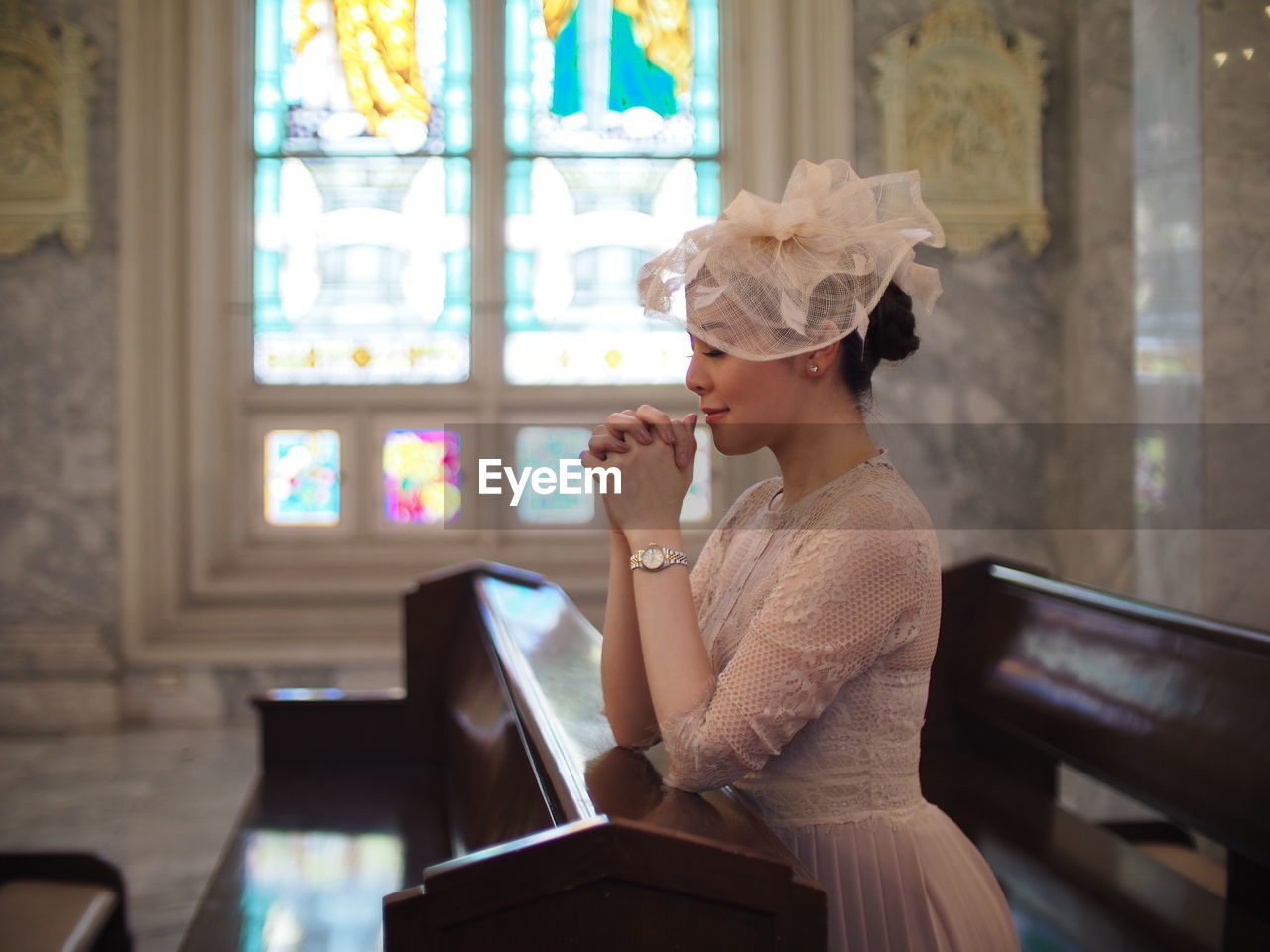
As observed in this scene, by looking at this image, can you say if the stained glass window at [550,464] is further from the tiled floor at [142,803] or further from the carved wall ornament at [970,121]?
the carved wall ornament at [970,121]

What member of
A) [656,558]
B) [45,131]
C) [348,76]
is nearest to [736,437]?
[656,558]

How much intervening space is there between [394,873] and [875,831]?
3.77ft

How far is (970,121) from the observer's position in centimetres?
522

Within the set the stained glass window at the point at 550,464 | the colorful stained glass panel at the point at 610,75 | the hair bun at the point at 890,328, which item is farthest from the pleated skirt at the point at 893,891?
the colorful stained glass panel at the point at 610,75

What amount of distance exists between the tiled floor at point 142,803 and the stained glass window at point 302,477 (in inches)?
39.6

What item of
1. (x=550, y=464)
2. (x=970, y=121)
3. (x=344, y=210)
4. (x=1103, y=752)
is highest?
(x=970, y=121)

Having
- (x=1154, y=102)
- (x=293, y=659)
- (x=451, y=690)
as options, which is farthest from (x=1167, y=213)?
(x=293, y=659)

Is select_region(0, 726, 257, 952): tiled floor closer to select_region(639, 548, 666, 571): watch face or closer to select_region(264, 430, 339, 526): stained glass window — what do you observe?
select_region(264, 430, 339, 526): stained glass window

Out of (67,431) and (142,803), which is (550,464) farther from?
(142,803)

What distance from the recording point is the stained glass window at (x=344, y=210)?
5352 millimetres

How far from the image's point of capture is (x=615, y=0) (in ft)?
17.9

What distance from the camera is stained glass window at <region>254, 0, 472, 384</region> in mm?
5352

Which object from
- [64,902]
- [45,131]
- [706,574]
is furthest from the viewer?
[45,131]

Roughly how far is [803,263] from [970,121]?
4224 mm
